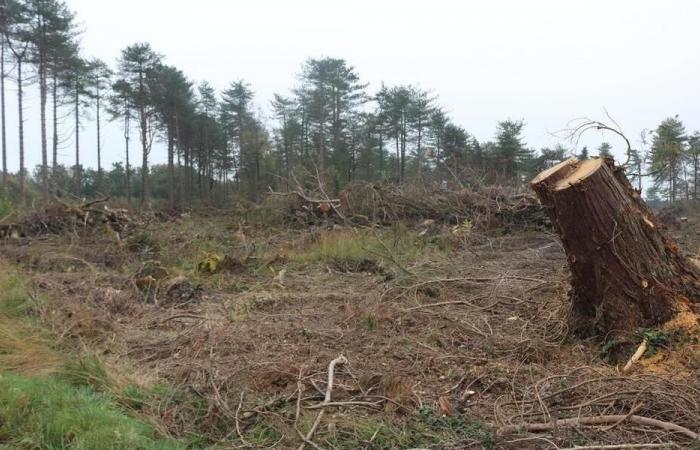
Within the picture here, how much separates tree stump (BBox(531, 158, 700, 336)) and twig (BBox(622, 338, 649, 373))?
0.75 feet

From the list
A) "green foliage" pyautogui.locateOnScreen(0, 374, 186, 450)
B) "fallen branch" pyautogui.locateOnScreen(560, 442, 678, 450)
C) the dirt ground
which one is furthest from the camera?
the dirt ground

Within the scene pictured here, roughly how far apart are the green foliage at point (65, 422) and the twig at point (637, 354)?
2859 mm

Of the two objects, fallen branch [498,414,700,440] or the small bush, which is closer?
fallen branch [498,414,700,440]

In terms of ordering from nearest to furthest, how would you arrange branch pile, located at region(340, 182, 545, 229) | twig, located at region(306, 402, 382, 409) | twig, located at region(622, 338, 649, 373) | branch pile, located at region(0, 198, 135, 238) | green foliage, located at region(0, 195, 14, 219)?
twig, located at region(306, 402, 382, 409) < twig, located at region(622, 338, 649, 373) < branch pile, located at region(340, 182, 545, 229) < branch pile, located at region(0, 198, 135, 238) < green foliage, located at region(0, 195, 14, 219)

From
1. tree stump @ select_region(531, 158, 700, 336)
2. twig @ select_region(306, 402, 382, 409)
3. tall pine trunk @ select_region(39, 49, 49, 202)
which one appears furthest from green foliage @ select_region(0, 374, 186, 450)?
tall pine trunk @ select_region(39, 49, 49, 202)

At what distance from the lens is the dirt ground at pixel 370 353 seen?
2973 millimetres

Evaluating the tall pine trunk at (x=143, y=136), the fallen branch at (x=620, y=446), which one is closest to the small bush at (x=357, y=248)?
the fallen branch at (x=620, y=446)

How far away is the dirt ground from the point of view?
2.97 m

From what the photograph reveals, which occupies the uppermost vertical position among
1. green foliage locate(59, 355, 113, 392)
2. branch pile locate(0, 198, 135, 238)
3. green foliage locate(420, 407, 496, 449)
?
branch pile locate(0, 198, 135, 238)

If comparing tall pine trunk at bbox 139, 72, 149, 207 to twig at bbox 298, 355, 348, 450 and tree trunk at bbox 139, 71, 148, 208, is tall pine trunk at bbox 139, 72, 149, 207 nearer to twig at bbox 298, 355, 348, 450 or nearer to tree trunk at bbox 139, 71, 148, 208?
tree trunk at bbox 139, 71, 148, 208

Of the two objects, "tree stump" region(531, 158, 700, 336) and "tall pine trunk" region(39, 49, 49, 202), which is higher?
"tall pine trunk" region(39, 49, 49, 202)

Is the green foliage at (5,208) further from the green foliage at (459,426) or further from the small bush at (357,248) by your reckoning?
the green foliage at (459,426)

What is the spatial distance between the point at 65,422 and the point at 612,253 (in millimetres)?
3796

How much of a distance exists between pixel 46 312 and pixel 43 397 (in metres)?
2.48
